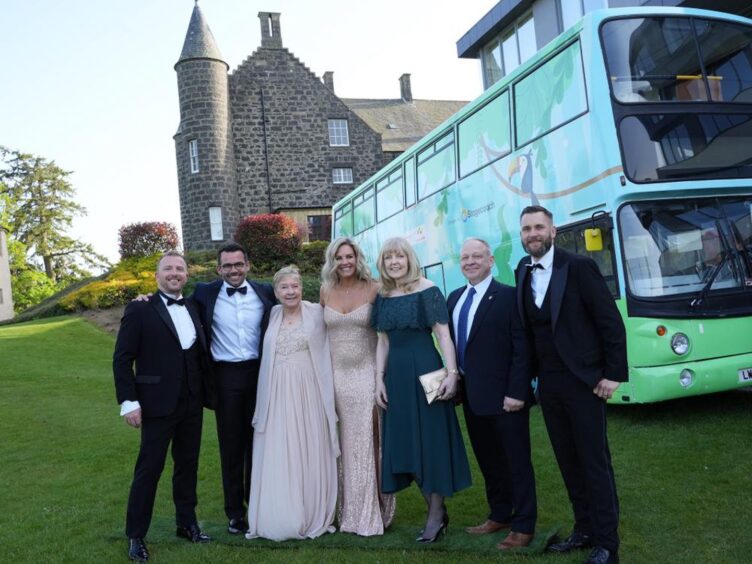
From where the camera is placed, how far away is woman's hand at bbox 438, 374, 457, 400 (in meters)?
4.73

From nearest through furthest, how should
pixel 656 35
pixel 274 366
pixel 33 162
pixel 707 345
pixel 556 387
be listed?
pixel 556 387 → pixel 274 366 → pixel 707 345 → pixel 656 35 → pixel 33 162

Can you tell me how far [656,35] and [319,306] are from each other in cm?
523

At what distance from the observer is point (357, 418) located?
204 inches

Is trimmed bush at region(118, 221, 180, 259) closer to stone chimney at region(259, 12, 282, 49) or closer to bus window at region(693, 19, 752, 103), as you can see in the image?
stone chimney at region(259, 12, 282, 49)

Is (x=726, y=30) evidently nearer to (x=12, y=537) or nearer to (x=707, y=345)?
(x=707, y=345)

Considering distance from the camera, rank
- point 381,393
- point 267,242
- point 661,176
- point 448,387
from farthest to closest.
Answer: point 267,242 < point 661,176 < point 381,393 < point 448,387

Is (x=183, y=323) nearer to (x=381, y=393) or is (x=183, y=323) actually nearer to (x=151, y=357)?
(x=151, y=357)

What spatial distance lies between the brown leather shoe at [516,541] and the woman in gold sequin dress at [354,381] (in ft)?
3.24

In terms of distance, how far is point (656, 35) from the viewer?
775cm

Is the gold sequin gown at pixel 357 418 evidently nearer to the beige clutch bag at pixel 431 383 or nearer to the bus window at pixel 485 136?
the beige clutch bag at pixel 431 383

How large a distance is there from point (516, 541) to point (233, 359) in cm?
243

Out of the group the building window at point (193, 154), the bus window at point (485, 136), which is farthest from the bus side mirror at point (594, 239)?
the building window at point (193, 154)

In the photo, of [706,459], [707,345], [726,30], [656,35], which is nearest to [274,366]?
[706,459]

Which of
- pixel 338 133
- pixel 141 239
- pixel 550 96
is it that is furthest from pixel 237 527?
pixel 338 133
